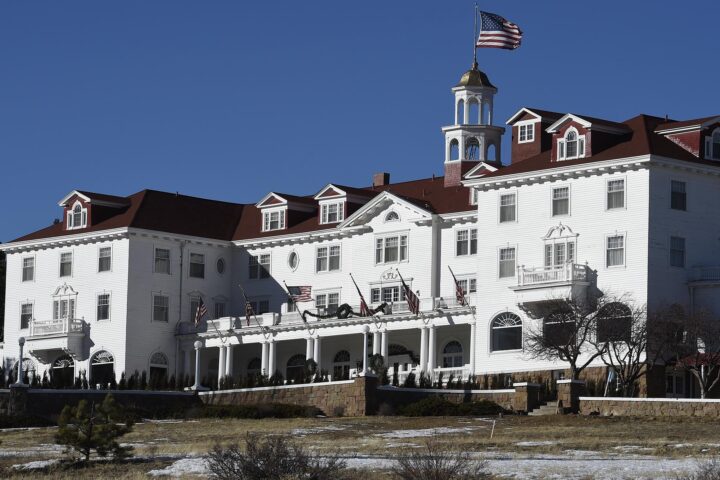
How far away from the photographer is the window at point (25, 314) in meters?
95.9

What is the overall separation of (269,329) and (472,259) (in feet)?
36.8

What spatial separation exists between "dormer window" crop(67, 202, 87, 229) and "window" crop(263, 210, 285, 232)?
8.77 metres

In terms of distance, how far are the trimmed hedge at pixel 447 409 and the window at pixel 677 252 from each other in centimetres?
1156

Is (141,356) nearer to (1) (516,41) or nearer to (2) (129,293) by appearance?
(2) (129,293)

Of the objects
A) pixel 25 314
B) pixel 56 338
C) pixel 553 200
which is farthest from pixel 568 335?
pixel 25 314

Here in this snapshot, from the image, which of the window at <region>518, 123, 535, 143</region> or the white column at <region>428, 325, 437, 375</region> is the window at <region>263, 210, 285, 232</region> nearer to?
the white column at <region>428, 325, 437, 375</region>

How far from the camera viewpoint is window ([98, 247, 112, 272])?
92.4 m

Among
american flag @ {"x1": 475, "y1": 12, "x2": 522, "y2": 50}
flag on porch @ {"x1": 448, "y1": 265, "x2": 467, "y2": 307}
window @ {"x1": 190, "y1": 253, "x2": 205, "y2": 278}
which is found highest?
american flag @ {"x1": 475, "y1": 12, "x2": 522, "y2": 50}

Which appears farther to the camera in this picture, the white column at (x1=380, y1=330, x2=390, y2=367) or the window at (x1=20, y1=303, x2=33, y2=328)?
the window at (x1=20, y1=303, x2=33, y2=328)

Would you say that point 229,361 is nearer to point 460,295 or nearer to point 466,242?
point 466,242

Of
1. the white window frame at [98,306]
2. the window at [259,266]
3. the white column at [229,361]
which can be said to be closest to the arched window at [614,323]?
the white column at [229,361]

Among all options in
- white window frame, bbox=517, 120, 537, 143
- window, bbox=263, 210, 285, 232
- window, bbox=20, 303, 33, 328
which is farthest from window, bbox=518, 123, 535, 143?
window, bbox=20, 303, 33, 328

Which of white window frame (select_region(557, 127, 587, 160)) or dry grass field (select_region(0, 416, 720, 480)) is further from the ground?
white window frame (select_region(557, 127, 587, 160))

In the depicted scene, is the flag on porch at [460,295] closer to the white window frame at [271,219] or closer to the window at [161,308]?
the white window frame at [271,219]
